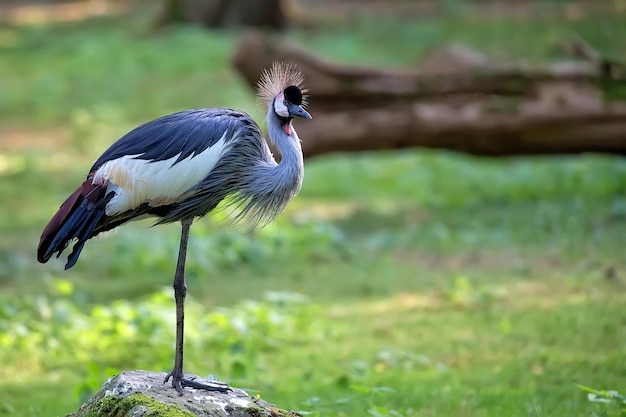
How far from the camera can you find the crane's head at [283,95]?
16.7ft

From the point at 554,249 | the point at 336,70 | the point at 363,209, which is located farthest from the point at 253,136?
the point at 363,209

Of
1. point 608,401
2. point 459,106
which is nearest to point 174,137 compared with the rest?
point 608,401

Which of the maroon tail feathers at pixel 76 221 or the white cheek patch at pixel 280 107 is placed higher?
the white cheek patch at pixel 280 107

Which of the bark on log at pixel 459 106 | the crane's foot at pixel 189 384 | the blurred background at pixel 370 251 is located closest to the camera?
the crane's foot at pixel 189 384

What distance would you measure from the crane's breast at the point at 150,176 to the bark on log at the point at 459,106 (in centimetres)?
575

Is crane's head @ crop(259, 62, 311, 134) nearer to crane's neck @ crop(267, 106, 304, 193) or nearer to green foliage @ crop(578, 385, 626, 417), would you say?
crane's neck @ crop(267, 106, 304, 193)

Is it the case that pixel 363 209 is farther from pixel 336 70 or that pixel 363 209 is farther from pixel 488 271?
pixel 488 271

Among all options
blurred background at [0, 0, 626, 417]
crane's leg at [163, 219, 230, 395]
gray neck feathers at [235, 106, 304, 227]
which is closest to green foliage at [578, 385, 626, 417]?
blurred background at [0, 0, 626, 417]

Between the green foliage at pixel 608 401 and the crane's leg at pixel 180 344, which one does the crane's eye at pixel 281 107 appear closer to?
the crane's leg at pixel 180 344

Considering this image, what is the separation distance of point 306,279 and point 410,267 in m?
0.93

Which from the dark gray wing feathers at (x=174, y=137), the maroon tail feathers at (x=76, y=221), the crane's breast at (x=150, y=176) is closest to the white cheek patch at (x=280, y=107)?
the dark gray wing feathers at (x=174, y=137)

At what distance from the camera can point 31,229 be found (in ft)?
34.1

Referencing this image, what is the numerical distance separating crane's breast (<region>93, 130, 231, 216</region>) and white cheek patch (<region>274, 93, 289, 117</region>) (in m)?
0.32

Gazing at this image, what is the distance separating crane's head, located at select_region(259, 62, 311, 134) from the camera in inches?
200
